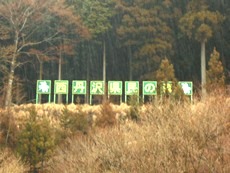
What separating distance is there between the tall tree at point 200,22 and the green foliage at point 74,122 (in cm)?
863

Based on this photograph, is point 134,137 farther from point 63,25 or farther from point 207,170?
point 63,25

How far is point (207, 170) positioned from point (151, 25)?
18995 mm

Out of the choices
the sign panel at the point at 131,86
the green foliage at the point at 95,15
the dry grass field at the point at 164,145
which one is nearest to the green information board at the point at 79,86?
the sign panel at the point at 131,86

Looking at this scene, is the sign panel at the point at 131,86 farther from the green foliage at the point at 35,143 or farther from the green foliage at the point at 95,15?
the green foliage at the point at 95,15

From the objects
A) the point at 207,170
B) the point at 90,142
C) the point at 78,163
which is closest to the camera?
the point at 207,170

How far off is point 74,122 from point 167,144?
29.1 ft

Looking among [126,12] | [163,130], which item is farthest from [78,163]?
[126,12]

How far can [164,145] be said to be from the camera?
31.9 ft

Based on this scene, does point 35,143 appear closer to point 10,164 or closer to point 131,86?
point 10,164

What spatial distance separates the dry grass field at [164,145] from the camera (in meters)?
9.02

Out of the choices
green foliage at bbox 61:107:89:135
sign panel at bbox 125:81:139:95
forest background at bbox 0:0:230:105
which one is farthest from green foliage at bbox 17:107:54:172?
forest background at bbox 0:0:230:105

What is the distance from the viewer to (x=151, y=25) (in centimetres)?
2697

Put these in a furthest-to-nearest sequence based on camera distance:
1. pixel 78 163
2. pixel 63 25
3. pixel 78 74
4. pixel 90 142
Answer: pixel 78 74 → pixel 63 25 → pixel 90 142 → pixel 78 163

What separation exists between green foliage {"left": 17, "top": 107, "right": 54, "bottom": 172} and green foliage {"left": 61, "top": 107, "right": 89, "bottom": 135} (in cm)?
147
